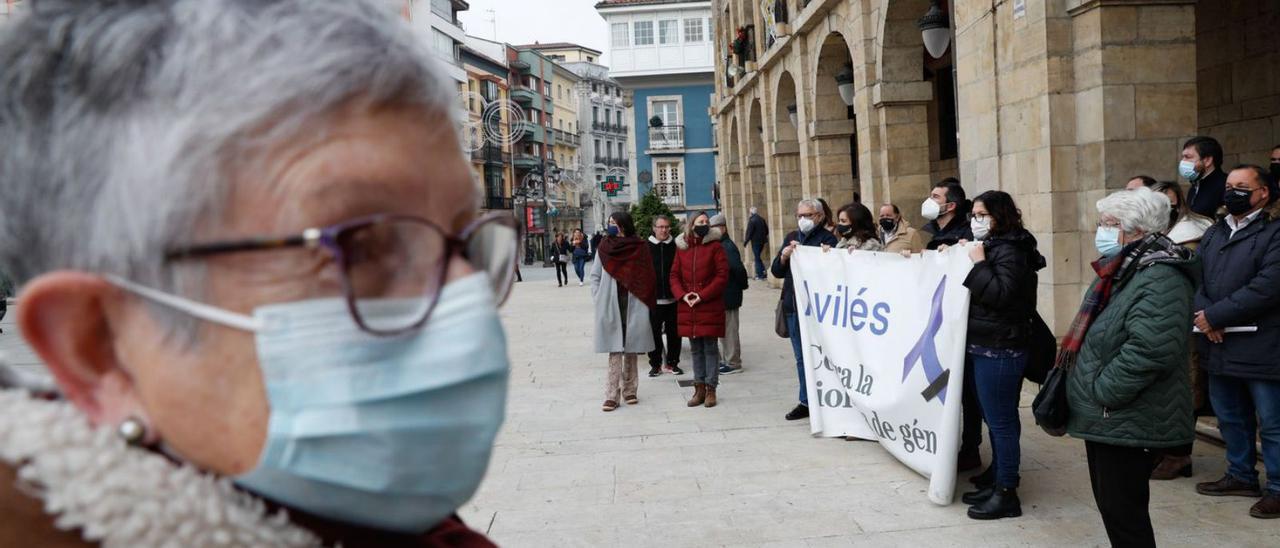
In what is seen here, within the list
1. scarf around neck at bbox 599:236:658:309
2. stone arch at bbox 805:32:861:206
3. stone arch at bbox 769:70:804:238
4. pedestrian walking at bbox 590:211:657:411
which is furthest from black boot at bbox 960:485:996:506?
stone arch at bbox 769:70:804:238

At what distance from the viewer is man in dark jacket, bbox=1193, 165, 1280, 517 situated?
478cm

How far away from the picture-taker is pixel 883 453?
240 inches

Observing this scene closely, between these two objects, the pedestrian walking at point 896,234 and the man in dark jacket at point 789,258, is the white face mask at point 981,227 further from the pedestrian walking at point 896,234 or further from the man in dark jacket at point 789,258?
the man in dark jacket at point 789,258

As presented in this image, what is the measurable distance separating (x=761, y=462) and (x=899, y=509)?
1.24m

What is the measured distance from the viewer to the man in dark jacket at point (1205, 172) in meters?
5.95

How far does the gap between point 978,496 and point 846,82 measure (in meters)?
9.95

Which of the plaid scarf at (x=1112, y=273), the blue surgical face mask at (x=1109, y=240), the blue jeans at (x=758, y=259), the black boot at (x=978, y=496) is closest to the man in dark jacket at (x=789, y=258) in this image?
the black boot at (x=978, y=496)

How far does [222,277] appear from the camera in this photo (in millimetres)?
890

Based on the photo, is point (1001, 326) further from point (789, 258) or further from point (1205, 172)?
point (789, 258)

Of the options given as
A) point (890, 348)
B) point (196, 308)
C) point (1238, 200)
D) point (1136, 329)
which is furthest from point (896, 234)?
point (196, 308)

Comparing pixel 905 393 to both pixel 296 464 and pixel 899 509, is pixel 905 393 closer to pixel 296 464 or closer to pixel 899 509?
pixel 899 509

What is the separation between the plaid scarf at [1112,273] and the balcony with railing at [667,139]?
52467 millimetres

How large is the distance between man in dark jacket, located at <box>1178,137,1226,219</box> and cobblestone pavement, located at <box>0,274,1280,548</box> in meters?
1.65

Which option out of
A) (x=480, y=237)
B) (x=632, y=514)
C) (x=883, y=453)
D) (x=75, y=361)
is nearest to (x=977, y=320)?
(x=883, y=453)
